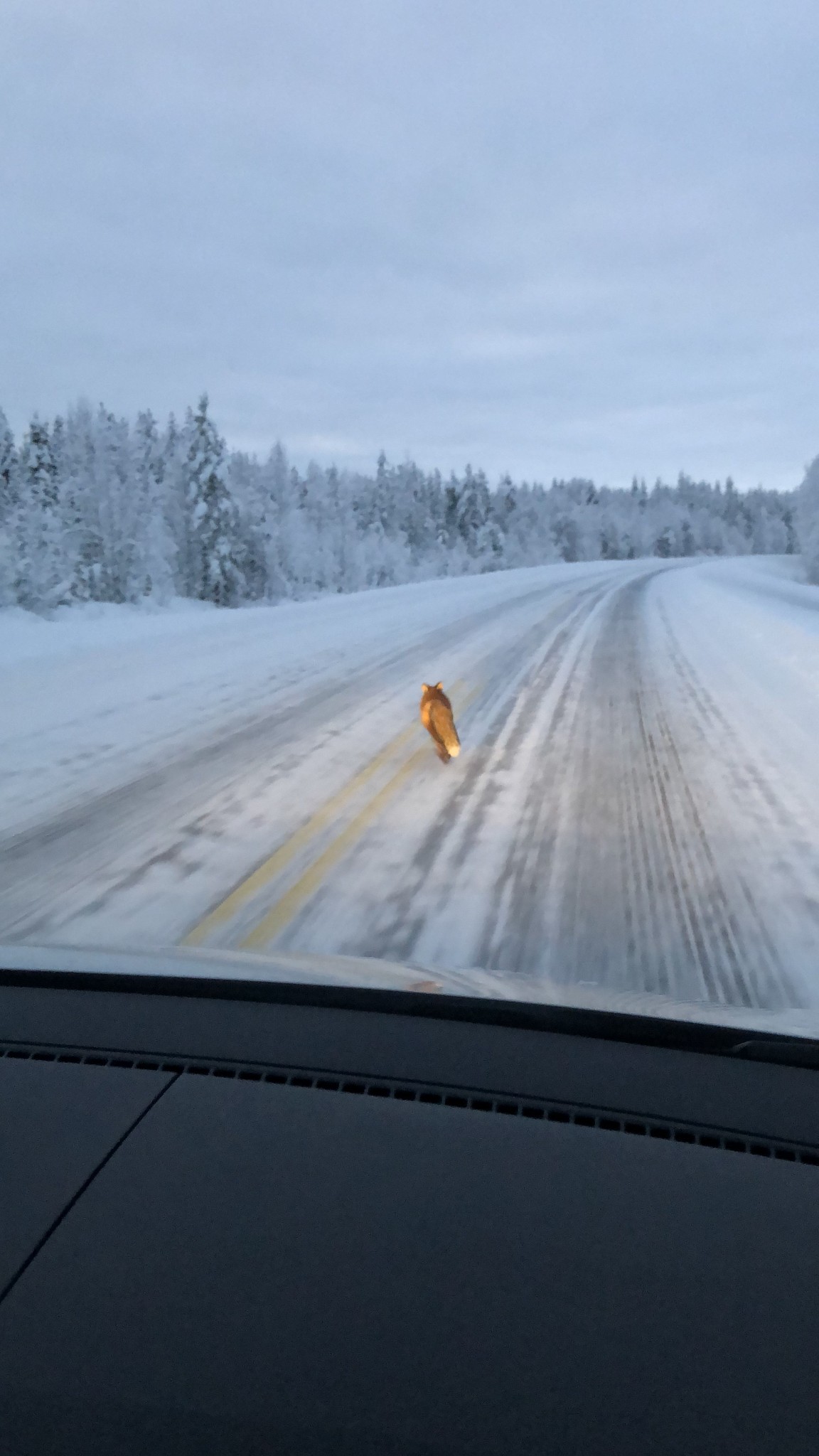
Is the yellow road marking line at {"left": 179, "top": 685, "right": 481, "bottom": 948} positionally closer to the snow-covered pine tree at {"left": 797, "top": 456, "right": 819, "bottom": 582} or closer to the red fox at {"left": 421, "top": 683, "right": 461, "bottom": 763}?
the red fox at {"left": 421, "top": 683, "right": 461, "bottom": 763}

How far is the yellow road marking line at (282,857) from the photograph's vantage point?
197 inches

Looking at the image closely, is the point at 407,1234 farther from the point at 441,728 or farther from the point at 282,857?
the point at 441,728

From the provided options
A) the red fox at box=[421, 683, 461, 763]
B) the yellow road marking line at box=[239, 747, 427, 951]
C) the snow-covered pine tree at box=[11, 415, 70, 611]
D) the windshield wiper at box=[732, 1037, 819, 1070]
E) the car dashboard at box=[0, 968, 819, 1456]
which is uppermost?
the snow-covered pine tree at box=[11, 415, 70, 611]

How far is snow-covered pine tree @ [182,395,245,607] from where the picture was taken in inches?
1809

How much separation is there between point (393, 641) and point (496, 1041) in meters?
15.4

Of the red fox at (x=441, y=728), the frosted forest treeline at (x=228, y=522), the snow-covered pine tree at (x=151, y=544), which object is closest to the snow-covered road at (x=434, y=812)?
the red fox at (x=441, y=728)

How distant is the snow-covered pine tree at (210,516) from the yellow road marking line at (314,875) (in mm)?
40401

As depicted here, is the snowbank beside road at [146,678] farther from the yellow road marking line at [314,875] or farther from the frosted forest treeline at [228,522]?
the frosted forest treeline at [228,522]

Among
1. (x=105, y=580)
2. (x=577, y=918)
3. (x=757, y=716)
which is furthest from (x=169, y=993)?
(x=105, y=580)

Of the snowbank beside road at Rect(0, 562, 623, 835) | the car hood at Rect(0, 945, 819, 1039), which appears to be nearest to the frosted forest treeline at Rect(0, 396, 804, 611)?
the snowbank beside road at Rect(0, 562, 623, 835)

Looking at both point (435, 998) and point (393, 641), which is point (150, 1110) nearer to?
point (435, 998)

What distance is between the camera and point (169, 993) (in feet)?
8.96

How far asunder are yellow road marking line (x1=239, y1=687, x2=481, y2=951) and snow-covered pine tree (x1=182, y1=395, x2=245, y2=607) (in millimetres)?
40218

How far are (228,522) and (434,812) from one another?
4190 centimetres
